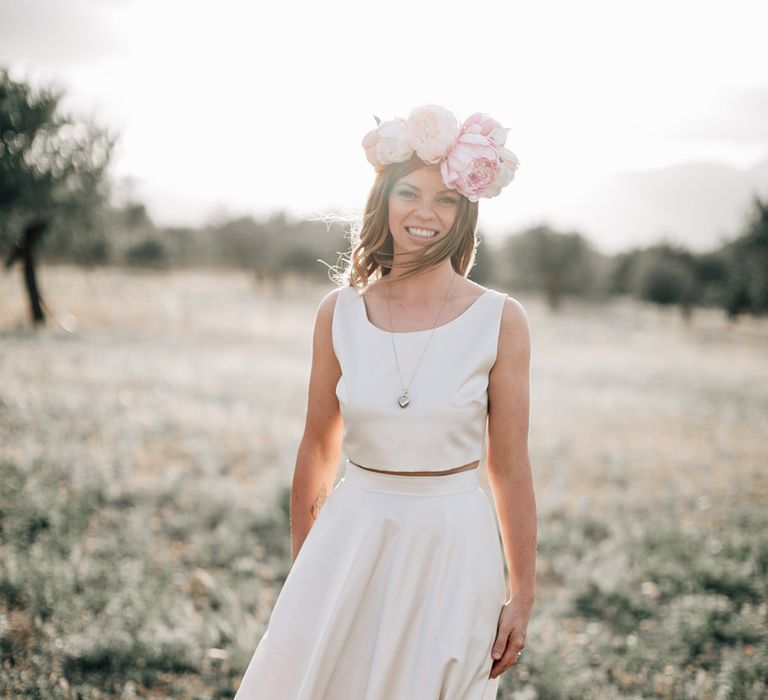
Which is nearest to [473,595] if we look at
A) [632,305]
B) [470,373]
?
[470,373]

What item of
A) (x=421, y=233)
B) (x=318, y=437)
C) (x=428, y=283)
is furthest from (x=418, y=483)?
(x=421, y=233)

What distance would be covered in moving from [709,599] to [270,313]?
27725 millimetres

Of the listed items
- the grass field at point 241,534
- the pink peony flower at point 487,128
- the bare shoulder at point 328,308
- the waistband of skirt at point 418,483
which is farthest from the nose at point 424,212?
the grass field at point 241,534

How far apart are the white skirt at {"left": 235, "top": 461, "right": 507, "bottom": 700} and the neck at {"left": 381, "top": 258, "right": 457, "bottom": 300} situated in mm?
719

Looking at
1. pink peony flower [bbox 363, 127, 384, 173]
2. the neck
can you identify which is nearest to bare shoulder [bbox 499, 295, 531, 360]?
the neck

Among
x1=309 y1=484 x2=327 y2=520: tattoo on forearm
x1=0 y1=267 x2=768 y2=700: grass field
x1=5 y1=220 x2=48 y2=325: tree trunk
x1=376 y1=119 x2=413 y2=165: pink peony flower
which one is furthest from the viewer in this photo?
x1=5 y1=220 x2=48 y2=325: tree trunk

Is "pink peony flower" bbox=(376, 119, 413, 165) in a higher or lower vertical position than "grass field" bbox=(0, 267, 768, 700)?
higher

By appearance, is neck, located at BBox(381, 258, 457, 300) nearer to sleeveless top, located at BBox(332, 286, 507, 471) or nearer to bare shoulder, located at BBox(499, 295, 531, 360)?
sleeveless top, located at BBox(332, 286, 507, 471)

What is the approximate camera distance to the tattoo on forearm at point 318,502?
2.69m

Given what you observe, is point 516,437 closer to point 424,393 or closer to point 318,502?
point 424,393

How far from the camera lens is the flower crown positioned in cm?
234

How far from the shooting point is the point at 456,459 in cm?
229

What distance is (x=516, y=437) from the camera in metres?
2.30

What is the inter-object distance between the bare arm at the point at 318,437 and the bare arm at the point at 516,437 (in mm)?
662
